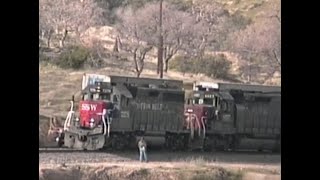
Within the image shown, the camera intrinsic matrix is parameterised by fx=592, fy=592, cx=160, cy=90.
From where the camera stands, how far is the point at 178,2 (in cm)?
428

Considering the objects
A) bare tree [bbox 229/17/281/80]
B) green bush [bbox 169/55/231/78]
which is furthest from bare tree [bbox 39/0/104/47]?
bare tree [bbox 229/17/281/80]

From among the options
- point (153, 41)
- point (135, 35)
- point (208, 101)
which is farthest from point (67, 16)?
point (208, 101)

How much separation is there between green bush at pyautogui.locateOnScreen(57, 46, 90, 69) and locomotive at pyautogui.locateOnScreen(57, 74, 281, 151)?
0.13 metres

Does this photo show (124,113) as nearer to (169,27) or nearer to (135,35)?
(135,35)

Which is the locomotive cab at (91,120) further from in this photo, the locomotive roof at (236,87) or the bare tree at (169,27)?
the locomotive roof at (236,87)

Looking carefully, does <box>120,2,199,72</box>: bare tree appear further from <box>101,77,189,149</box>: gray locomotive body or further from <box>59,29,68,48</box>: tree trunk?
<box>59,29,68,48</box>: tree trunk

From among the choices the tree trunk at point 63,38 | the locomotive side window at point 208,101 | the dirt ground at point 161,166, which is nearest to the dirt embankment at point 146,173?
the dirt ground at point 161,166

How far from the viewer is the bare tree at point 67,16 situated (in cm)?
401

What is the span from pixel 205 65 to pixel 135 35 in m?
0.56

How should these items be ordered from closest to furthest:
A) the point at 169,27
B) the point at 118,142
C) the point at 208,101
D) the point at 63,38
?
the point at 63,38 → the point at 118,142 → the point at 169,27 → the point at 208,101

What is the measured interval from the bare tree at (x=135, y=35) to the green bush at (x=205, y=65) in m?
0.22

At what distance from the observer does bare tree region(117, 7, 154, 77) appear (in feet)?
14.0

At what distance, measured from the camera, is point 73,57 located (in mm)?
4121
